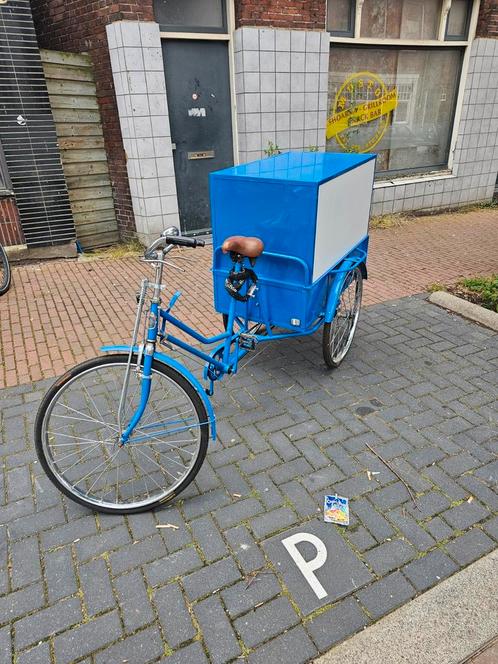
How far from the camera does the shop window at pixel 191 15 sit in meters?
6.19

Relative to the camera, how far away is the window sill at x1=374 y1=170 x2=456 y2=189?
8589 millimetres

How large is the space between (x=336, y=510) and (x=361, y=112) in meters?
7.47

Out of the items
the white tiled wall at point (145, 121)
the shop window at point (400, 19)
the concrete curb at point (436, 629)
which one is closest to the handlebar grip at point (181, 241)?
the concrete curb at point (436, 629)

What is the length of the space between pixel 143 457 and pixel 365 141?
738cm

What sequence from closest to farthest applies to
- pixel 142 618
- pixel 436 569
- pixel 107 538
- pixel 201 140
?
pixel 142 618, pixel 436 569, pixel 107 538, pixel 201 140

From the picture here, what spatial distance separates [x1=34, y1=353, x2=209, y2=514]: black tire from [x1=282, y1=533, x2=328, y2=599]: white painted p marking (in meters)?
0.64

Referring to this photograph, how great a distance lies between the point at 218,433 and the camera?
3.26 meters

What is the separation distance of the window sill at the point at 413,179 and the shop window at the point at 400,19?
2.29 metres

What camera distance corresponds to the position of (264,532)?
2512mm

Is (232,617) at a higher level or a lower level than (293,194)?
lower

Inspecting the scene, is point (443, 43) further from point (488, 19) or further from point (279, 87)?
point (279, 87)

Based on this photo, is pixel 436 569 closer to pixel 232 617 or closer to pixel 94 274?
pixel 232 617

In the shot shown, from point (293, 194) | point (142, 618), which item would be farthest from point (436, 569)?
point (293, 194)

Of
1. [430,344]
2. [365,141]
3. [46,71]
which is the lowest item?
[430,344]
